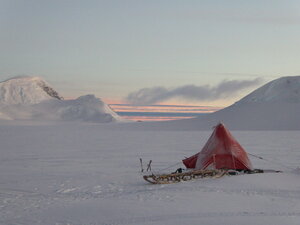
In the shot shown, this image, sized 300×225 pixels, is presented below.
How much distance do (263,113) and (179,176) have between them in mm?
90789

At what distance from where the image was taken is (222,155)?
56.2 feet

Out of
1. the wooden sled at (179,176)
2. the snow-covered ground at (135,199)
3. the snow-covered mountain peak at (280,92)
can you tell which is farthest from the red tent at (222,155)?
the snow-covered mountain peak at (280,92)

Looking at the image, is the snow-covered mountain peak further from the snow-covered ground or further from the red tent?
the snow-covered ground

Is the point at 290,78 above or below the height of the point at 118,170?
above

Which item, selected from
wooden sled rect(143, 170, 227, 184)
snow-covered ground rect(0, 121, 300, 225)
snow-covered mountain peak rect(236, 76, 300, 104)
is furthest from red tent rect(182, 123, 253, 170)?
snow-covered mountain peak rect(236, 76, 300, 104)

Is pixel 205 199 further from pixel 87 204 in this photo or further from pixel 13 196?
pixel 13 196

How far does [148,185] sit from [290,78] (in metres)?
114

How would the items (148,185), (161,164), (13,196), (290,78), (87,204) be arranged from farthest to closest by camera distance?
(290,78) → (161,164) → (148,185) → (13,196) → (87,204)

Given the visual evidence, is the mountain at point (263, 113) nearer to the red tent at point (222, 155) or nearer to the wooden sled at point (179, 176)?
the red tent at point (222, 155)

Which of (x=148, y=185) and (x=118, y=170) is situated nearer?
(x=148, y=185)

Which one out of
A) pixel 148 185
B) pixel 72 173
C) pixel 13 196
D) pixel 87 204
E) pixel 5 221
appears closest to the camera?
pixel 5 221

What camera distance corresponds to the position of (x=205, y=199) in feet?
35.5

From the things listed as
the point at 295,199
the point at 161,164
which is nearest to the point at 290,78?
the point at 161,164

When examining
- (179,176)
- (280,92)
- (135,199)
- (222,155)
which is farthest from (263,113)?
(135,199)
